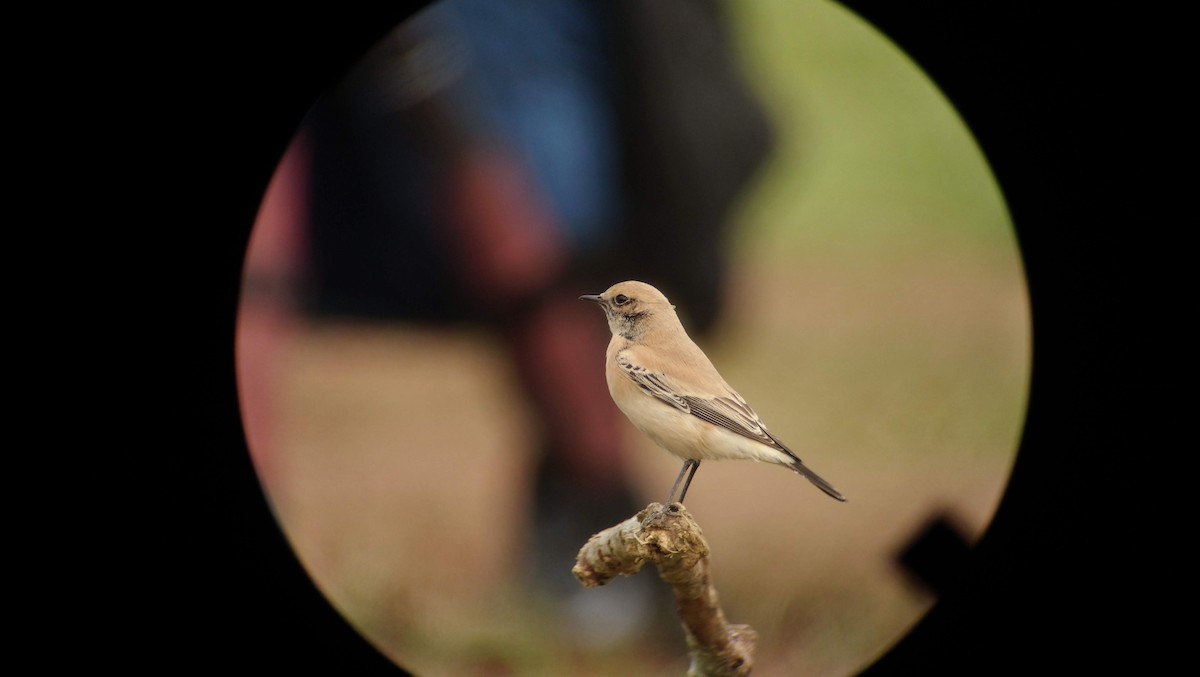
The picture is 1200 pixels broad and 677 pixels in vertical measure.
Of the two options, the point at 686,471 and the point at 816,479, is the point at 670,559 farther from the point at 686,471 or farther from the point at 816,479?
the point at 816,479

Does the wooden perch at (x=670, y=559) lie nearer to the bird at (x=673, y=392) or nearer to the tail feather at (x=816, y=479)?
the bird at (x=673, y=392)

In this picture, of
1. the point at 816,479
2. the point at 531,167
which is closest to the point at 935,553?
the point at 816,479

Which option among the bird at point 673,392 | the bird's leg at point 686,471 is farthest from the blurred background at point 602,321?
the bird at point 673,392

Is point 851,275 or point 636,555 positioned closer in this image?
point 636,555

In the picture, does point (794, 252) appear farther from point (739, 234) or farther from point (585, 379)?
point (585, 379)

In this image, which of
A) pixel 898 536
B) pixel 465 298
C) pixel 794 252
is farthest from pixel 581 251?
pixel 898 536
